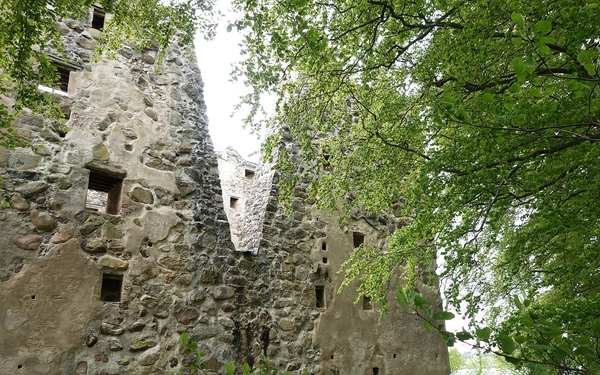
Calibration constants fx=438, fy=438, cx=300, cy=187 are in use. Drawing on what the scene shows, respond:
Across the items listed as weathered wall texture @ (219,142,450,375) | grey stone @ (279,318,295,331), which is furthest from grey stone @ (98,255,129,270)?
grey stone @ (279,318,295,331)

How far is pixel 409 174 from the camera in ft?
15.7

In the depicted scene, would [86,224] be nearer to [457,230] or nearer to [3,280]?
[3,280]

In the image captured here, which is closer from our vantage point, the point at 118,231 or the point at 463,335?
the point at 463,335

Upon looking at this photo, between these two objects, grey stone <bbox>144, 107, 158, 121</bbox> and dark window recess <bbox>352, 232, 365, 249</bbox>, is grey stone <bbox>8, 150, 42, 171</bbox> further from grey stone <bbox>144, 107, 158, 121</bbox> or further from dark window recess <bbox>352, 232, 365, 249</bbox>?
dark window recess <bbox>352, 232, 365, 249</bbox>

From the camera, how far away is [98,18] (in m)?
5.21

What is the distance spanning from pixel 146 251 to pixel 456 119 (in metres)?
3.37

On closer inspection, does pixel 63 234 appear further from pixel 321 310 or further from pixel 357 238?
pixel 357 238

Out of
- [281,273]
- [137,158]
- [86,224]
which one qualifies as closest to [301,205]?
[281,273]

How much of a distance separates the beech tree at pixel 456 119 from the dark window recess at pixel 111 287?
2.14 metres

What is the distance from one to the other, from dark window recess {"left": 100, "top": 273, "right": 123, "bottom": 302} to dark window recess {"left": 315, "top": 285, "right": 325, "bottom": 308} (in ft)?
8.84

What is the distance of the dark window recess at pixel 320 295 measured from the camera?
20.1ft

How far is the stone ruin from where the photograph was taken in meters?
4.02

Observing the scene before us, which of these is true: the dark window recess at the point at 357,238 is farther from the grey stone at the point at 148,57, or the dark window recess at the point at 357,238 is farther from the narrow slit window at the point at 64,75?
the narrow slit window at the point at 64,75

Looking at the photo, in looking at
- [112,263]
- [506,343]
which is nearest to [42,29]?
[112,263]
